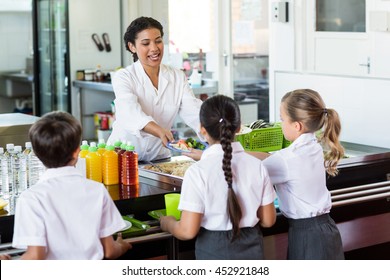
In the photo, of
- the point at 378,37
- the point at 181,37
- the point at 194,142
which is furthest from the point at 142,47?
the point at 181,37

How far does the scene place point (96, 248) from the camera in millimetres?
2369

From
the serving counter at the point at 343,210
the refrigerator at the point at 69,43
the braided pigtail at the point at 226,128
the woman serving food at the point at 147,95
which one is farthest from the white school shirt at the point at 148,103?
the refrigerator at the point at 69,43

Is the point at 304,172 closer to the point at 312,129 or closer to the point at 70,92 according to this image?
the point at 312,129

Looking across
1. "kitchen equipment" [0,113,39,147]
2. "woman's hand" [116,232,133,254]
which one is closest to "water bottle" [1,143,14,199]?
"woman's hand" [116,232,133,254]

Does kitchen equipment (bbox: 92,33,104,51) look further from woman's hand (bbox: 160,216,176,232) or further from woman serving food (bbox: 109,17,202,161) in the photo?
woman's hand (bbox: 160,216,176,232)

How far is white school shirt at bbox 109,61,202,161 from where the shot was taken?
12.3 feet

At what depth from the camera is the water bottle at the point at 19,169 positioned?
308 cm

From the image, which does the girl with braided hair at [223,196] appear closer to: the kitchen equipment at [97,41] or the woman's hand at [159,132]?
the woman's hand at [159,132]

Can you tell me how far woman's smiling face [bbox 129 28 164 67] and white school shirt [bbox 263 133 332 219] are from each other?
113 cm

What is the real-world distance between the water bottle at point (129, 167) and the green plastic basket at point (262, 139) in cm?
66

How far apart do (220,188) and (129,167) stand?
749mm

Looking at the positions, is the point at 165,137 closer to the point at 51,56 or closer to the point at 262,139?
the point at 262,139

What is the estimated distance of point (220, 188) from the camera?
254 centimetres

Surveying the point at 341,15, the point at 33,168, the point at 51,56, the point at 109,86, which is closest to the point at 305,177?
the point at 33,168
